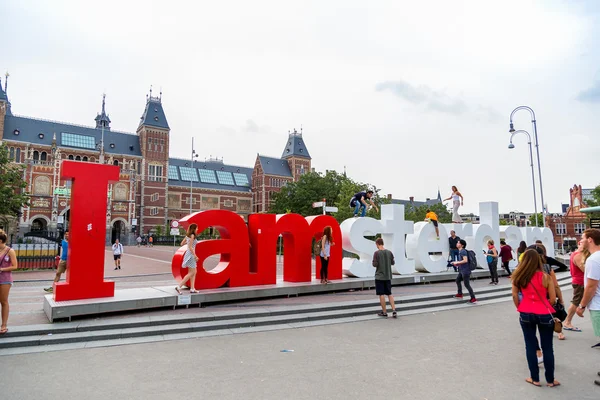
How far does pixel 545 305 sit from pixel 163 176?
70967 millimetres

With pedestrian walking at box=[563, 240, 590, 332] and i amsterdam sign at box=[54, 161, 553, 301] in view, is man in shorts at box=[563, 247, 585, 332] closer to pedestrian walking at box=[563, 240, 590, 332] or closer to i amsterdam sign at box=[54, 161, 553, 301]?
pedestrian walking at box=[563, 240, 590, 332]

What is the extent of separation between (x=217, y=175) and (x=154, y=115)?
62.3ft

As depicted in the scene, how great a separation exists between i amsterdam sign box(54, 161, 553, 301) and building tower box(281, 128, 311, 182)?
67170mm

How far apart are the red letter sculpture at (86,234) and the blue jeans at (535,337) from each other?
8260 millimetres

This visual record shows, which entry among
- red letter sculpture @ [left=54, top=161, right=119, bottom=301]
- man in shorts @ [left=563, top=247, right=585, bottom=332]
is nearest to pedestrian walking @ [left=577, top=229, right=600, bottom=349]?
man in shorts @ [left=563, top=247, right=585, bottom=332]

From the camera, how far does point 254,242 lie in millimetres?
11008

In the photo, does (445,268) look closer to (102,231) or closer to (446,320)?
(446,320)

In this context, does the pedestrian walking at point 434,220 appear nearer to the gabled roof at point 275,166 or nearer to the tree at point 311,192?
the tree at point 311,192

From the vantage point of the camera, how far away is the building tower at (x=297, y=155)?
274 feet

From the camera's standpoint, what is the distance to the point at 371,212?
37125mm

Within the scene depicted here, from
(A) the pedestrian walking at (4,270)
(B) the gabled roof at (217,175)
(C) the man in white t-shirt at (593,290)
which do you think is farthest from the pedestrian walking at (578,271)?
(B) the gabled roof at (217,175)

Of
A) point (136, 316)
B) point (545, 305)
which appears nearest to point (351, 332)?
point (545, 305)

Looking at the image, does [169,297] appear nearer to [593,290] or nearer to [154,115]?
[593,290]

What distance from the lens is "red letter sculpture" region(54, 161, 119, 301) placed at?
8.25 m
